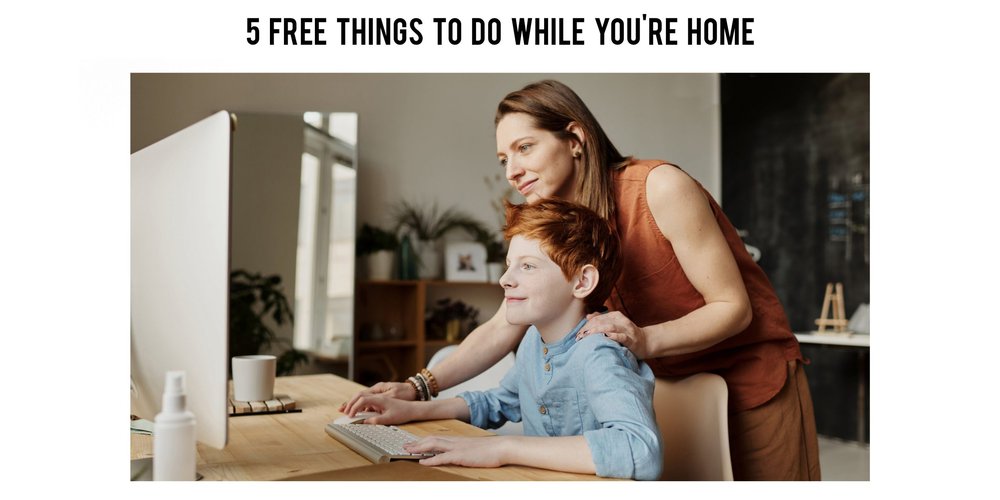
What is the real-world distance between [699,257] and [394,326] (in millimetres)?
2626

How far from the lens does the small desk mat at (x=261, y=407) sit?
4.23 ft

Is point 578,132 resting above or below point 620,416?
above

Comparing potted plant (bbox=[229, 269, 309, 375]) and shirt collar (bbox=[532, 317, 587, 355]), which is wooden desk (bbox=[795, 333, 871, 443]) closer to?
potted plant (bbox=[229, 269, 309, 375])

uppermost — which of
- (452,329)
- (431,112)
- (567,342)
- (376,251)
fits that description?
(431,112)

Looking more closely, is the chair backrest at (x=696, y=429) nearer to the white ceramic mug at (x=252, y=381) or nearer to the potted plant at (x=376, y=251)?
the white ceramic mug at (x=252, y=381)

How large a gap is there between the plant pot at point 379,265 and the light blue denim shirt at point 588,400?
232cm

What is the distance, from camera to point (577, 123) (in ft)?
3.83

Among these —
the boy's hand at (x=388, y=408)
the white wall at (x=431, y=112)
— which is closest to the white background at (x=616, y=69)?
the boy's hand at (x=388, y=408)

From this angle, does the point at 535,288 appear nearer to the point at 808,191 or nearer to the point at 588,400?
the point at 588,400

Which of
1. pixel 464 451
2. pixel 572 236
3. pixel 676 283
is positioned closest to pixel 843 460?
pixel 676 283
